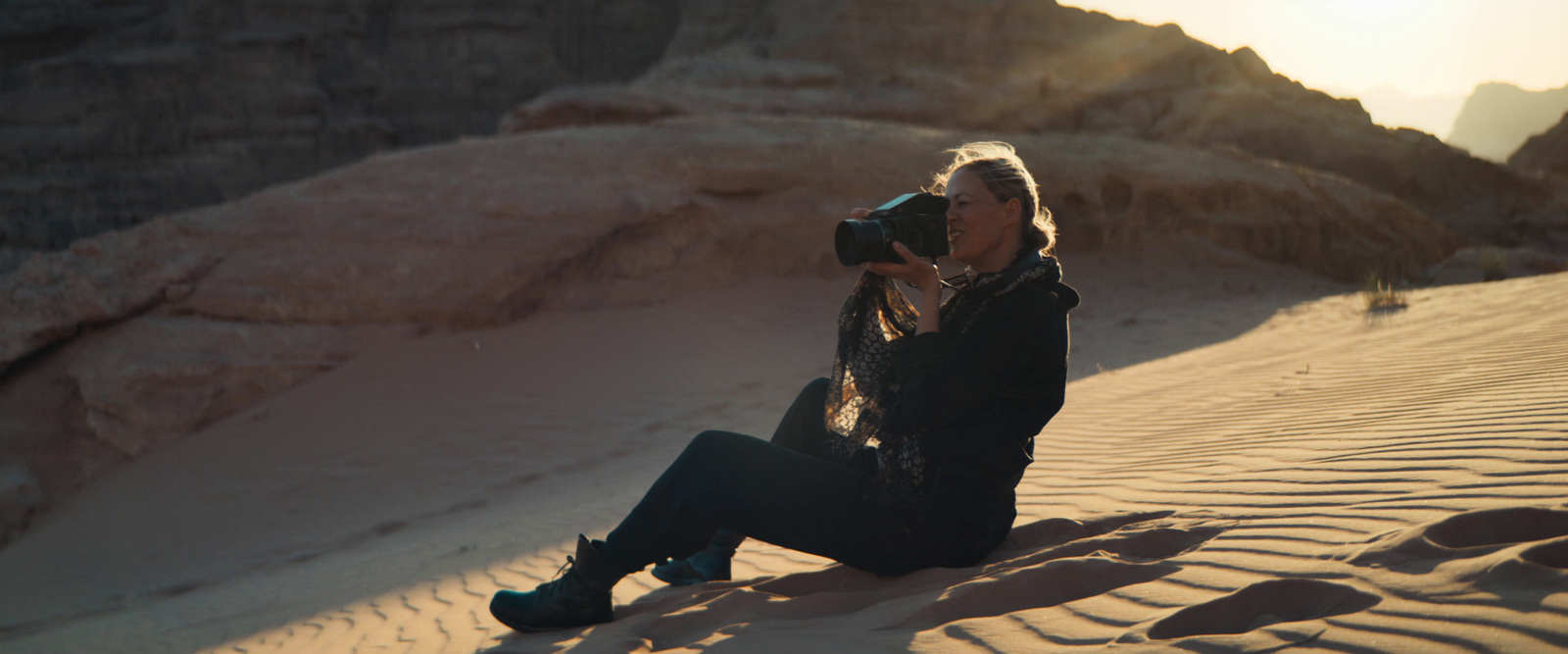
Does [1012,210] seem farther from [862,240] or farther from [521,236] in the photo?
[521,236]

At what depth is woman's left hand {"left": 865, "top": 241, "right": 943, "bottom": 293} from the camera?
2373mm

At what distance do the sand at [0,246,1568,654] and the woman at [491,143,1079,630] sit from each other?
0.42 ft

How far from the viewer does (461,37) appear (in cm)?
3306

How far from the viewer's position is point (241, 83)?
31.4 meters

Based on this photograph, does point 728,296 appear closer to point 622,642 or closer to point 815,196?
point 815,196

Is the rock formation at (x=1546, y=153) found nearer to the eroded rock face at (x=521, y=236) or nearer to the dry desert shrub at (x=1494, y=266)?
the eroded rock face at (x=521, y=236)

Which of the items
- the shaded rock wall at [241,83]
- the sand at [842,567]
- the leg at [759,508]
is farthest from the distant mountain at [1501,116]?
the leg at [759,508]

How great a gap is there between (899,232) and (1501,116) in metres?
139

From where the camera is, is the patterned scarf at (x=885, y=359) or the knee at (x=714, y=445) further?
the knee at (x=714, y=445)

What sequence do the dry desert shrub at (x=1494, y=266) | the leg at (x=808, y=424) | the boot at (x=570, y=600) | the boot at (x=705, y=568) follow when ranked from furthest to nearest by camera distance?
the dry desert shrub at (x=1494, y=266) < the boot at (x=705, y=568) < the leg at (x=808, y=424) < the boot at (x=570, y=600)

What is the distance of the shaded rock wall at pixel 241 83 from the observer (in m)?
30.2

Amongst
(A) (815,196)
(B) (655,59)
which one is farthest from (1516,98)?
(A) (815,196)

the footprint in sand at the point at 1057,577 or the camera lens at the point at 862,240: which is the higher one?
the camera lens at the point at 862,240

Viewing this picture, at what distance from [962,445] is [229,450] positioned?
649cm
